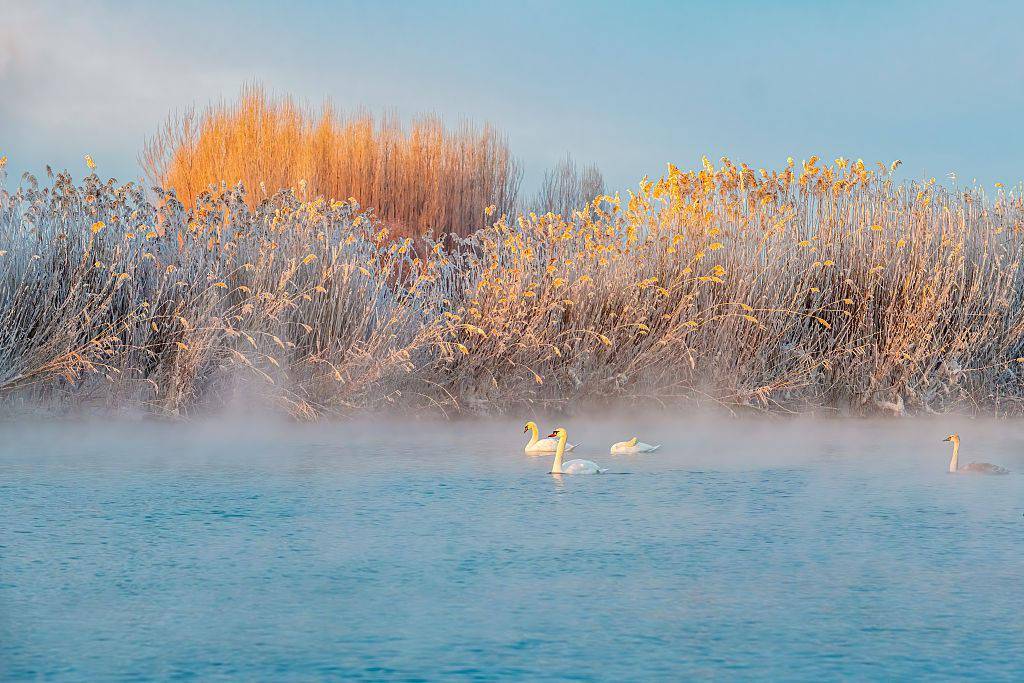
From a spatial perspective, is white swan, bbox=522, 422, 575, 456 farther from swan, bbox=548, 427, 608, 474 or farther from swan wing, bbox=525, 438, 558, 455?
swan, bbox=548, 427, 608, 474

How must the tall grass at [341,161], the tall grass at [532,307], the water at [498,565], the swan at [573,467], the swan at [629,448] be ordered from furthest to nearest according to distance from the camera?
the tall grass at [341,161]
the tall grass at [532,307]
the swan at [629,448]
the swan at [573,467]
the water at [498,565]

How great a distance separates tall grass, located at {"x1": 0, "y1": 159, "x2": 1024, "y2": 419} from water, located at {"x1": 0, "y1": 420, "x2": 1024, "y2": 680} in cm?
163

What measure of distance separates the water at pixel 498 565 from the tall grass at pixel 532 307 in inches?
64.0

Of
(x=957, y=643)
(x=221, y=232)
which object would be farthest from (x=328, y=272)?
(x=957, y=643)

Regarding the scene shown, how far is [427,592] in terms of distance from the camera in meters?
4.01

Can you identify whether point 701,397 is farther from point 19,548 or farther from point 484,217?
point 484,217

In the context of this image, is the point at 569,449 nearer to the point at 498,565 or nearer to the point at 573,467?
the point at 573,467

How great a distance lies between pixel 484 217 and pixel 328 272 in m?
13.2

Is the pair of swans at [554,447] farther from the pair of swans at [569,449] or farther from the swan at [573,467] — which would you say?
the swan at [573,467]

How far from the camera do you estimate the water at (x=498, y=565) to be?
333cm

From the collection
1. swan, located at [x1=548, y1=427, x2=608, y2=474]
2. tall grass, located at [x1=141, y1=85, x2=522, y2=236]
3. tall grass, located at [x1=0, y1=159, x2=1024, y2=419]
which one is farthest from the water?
tall grass, located at [x1=141, y1=85, x2=522, y2=236]

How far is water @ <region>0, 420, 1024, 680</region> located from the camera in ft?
10.9

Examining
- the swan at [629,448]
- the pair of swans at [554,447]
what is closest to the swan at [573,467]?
the pair of swans at [554,447]

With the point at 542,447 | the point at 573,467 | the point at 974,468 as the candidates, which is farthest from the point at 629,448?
the point at 974,468
